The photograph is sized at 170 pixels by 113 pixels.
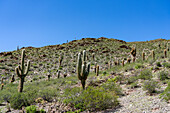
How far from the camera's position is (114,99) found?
749 centimetres

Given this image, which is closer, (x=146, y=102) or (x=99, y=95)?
(x=146, y=102)

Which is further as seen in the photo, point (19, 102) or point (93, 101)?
point (19, 102)

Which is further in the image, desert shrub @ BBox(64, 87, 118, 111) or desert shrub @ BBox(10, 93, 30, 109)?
desert shrub @ BBox(10, 93, 30, 109)

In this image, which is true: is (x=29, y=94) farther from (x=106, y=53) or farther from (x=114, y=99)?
(x=106, y=53)

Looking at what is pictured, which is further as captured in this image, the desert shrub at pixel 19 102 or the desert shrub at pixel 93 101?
the desert shrub at pixel 19 102

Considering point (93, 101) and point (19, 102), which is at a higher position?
point (93, 101)

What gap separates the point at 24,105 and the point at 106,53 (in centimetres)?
3040

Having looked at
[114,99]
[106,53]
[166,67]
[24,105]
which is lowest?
[24,105]

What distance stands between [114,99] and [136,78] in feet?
16.8

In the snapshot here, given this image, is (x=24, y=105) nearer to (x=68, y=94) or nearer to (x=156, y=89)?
(x=68, y=94)

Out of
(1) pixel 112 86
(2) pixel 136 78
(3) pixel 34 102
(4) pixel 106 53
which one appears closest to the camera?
(3) pixel 34 102

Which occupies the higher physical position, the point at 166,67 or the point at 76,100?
the point at 166,67

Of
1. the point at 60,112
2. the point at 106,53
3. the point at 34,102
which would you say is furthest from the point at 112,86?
the point at 106,53

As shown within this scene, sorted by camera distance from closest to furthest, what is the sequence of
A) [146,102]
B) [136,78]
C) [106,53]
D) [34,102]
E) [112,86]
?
1. [146,102]
2. [34,102]
3. [112,86]
4. [136,78]
5. [106,53]
